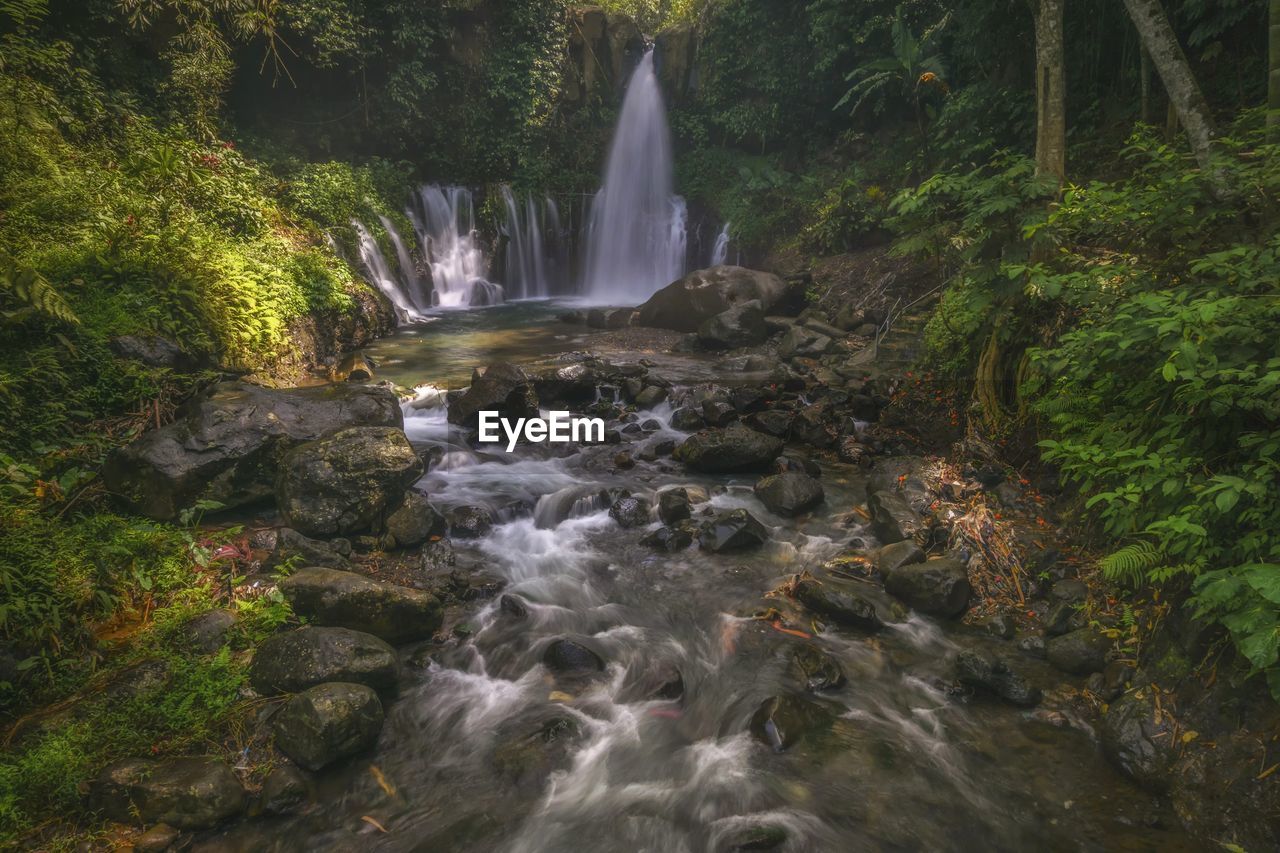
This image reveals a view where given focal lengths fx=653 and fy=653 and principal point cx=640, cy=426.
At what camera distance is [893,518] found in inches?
236

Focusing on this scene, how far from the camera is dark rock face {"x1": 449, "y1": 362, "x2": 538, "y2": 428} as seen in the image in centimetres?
871

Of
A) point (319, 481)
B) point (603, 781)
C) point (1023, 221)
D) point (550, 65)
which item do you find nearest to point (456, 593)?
point (319, 481)

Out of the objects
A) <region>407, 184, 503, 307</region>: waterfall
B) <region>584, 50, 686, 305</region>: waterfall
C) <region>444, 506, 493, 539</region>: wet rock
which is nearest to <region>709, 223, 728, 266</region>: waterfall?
<region>584, 50, 686, 305</region>: waterfall

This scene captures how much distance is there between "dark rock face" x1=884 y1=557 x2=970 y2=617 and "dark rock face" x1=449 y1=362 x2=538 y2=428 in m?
5.33

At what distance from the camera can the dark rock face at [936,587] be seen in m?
5.10

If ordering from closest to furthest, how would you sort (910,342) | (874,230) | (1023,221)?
(1023,221) < (910,342) < (874,230)

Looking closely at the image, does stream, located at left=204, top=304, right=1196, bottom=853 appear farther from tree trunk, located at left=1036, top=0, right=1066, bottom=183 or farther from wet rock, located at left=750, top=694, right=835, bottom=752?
tree trunk, located at left=1036, top=0, right=1066, bottom=183

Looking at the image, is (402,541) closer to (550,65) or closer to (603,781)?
(603,781)

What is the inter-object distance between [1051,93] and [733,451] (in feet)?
15.9

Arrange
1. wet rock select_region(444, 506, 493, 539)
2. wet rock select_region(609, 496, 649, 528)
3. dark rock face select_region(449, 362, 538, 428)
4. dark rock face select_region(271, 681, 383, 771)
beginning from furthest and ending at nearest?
dark rock face select_region(449, 362, 538, 428) < wet rock select_region(609, 496, 649, 528) < wet rock select_region(444, 506, 493, 539) < dark rock face select_region(271, 681, 383, 771)

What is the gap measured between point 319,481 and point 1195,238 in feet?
22.6

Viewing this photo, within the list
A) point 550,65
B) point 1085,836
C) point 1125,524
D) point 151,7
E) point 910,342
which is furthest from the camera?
point 550,65

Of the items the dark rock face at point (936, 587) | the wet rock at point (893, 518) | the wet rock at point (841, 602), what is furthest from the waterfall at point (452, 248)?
the dark rock face at point (936, 587)

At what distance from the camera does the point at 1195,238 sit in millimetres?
4336
